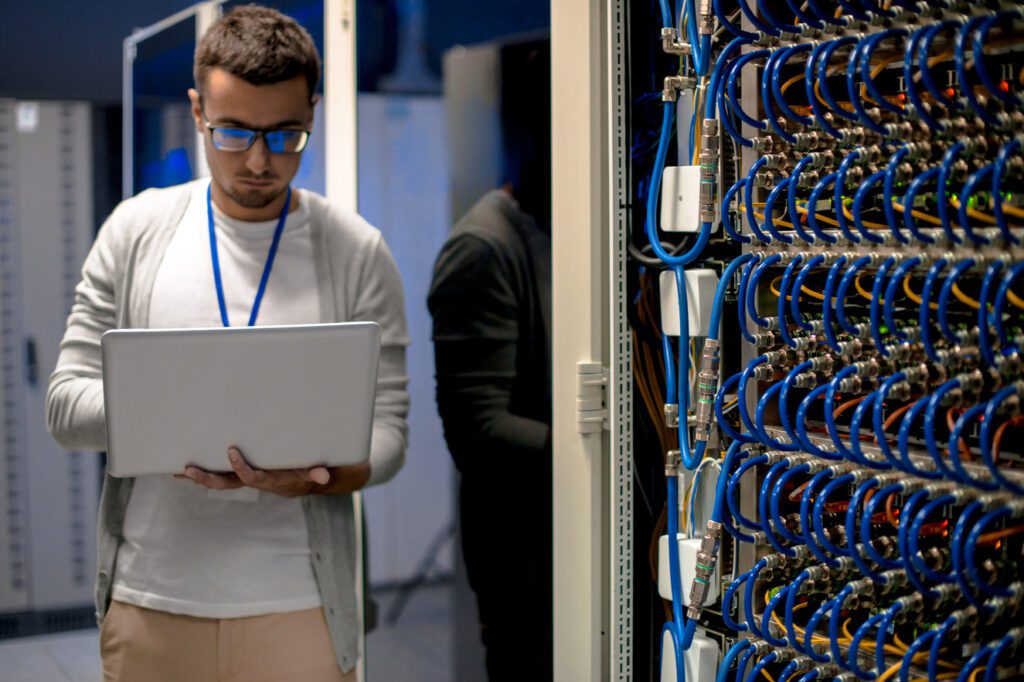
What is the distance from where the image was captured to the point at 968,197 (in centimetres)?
120

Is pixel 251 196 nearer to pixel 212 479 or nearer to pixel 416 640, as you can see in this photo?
pixel 212 479

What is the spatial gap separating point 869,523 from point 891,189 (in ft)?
1.37

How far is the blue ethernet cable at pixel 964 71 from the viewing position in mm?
1172

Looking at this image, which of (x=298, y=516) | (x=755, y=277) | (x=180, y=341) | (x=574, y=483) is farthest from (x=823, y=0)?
(x=298, y=516)

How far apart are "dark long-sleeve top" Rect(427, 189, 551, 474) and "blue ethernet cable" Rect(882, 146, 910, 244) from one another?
784 millimetres

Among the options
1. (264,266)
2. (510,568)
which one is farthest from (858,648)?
(264,266)

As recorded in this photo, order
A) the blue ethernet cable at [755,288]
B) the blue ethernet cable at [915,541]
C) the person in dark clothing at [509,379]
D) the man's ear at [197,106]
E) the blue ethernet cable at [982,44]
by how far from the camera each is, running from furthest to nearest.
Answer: the person in dark clothing at [509,379] → the man's ear at [197,106] → the blue ethernet cable at [755,288] → the blue ethernet cable at [915,541] → the blue ethernet cable at [982,44]

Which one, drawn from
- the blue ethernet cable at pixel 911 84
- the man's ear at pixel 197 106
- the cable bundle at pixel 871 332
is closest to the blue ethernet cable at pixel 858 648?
the cable bundle at pixel 871 332

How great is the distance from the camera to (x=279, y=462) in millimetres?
1631

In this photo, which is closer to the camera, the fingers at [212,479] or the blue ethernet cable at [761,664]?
the blue ethernet cable at [761,664]

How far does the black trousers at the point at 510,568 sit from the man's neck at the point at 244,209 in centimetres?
70

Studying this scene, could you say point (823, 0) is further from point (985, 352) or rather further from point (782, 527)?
point (782, 527)

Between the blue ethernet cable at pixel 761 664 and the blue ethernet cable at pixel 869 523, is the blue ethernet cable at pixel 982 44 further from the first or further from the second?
the blue ethernet cable at pixel 761 664

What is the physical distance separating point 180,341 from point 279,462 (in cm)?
25
